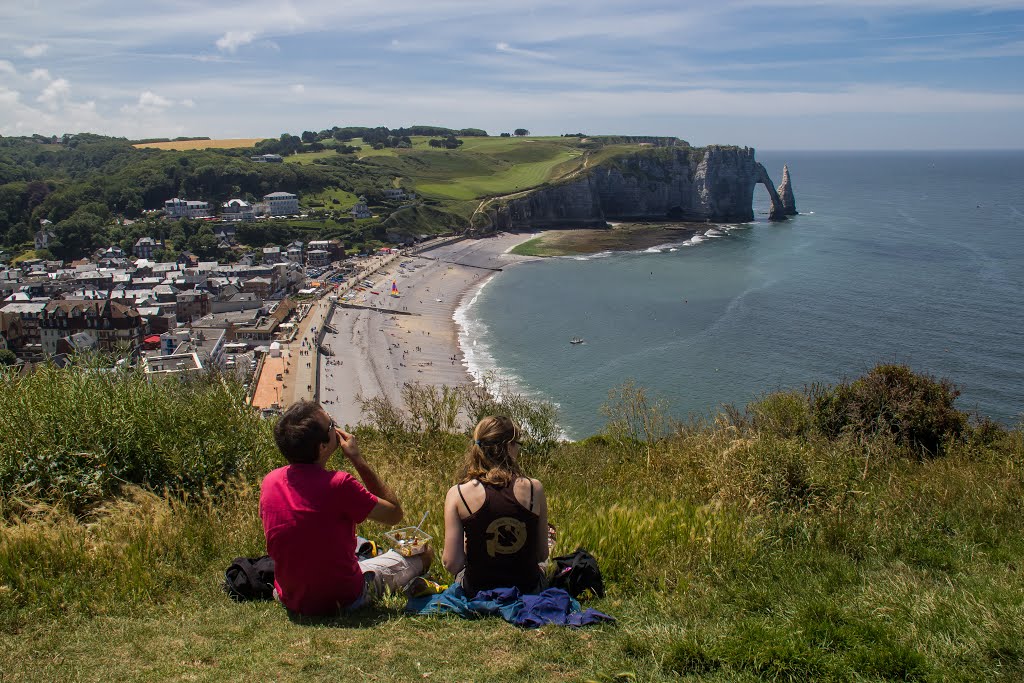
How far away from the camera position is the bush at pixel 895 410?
1093cm

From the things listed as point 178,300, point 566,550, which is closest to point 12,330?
point 178,300

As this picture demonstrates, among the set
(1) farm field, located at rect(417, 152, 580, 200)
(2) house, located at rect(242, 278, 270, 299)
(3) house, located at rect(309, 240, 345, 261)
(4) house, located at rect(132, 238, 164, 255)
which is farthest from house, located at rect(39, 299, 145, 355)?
(1) farm field, located at rect(417, 152, 580, 200)

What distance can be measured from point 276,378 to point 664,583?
29.6m

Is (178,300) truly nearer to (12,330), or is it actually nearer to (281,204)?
(12,330)

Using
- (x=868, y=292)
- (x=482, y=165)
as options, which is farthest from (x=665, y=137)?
(x=868, y=292)

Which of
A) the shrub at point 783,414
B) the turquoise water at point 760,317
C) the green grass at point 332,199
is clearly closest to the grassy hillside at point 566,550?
the shrub at point 783,414

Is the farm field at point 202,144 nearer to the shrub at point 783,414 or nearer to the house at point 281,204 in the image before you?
the house at point 281,204

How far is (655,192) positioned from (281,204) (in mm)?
49004

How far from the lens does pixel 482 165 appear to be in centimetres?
12612

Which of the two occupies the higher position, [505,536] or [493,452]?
[493,452]

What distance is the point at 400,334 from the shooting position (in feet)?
135

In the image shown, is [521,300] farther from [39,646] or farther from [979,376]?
[39,646]

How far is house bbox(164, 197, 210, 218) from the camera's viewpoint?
83.7 metres

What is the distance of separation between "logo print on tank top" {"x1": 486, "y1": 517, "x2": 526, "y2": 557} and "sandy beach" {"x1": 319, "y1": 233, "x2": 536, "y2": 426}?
61.8 ft
